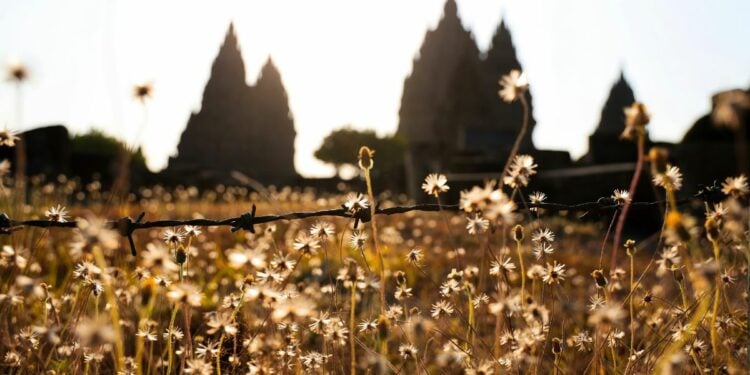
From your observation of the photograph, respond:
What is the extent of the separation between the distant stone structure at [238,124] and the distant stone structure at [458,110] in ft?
53.0

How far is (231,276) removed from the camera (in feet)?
21.3

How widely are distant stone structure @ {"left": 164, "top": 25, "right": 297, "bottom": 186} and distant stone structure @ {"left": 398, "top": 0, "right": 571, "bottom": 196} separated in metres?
16.1

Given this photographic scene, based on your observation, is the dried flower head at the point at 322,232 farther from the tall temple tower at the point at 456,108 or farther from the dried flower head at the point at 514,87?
the tall temple tower at the point at 456,108

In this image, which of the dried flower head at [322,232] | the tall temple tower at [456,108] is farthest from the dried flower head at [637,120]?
the tall temple tower at [456,108]

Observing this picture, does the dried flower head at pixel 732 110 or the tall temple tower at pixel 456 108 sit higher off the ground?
the tall temple tower at pixel 456 108

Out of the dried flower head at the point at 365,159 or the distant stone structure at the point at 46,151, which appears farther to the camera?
the distant stone structure at the point at 46,151

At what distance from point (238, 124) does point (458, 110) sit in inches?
988

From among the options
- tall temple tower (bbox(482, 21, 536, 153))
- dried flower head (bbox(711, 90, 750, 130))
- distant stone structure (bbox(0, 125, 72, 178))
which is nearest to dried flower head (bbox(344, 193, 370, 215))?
dried flower head (bbox(711, 90, 750, 130))

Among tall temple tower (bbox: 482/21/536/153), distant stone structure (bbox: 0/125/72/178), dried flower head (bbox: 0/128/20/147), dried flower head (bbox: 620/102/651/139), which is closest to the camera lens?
dried flower head (bbox: 620/102/651/139)

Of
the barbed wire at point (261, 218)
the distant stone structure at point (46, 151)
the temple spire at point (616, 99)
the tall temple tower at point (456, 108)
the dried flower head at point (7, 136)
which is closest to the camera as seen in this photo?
the barbed wire at point (261, 218)

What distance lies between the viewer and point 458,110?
63.9 meters

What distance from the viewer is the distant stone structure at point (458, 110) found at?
23.0m

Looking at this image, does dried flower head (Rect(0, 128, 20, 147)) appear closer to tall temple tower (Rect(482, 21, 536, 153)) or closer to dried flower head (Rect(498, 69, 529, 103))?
dried flower head (Rect(498, 69, 529, 103))

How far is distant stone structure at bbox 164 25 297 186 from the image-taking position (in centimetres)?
6675
